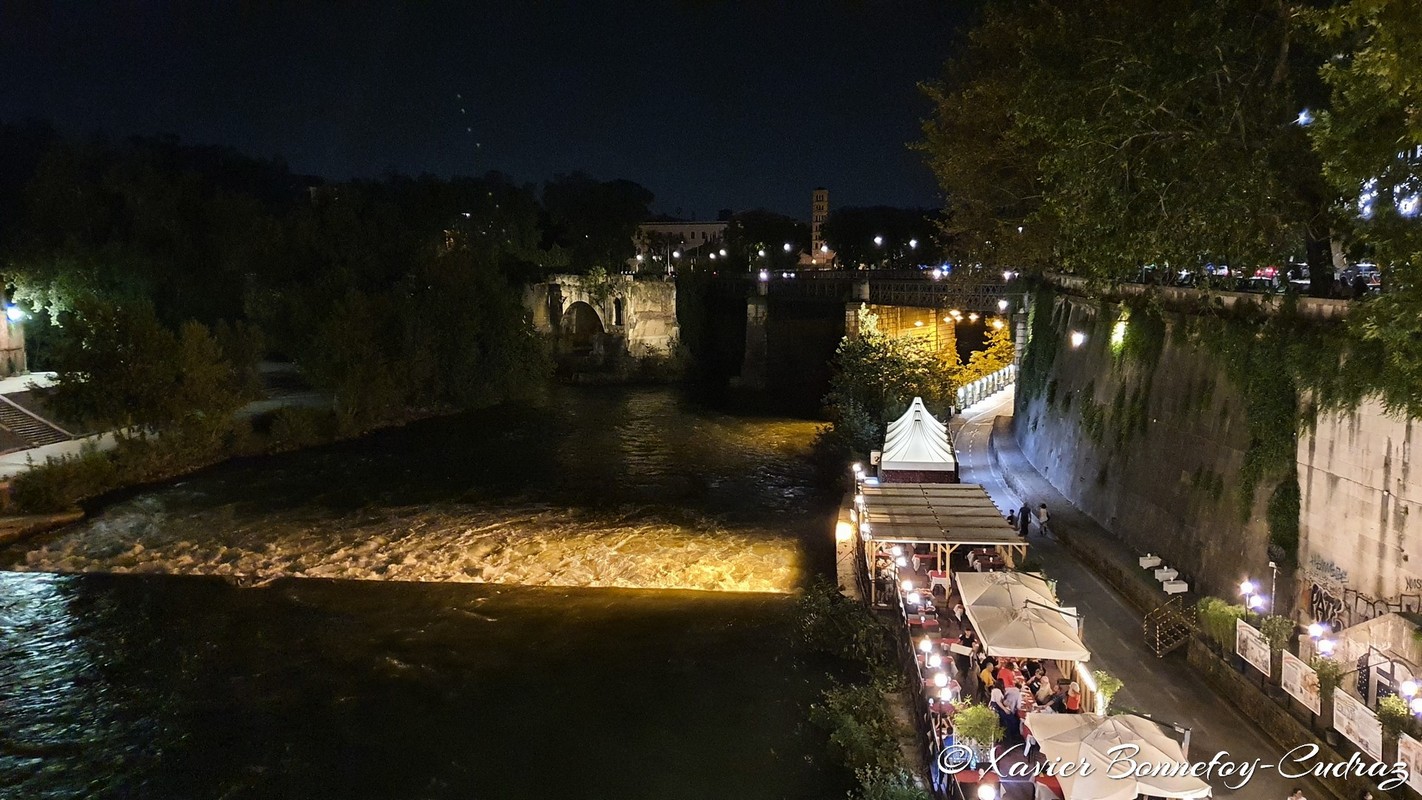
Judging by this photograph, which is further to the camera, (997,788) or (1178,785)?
(997,788)

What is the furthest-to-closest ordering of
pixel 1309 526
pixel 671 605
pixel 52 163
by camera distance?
pixel 52 163 < pixel 671 605 < pixel 1309 526

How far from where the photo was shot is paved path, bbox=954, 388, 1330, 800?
11094 millimetres

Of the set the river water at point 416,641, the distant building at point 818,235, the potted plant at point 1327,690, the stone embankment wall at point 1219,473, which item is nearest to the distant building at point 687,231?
the distant building at point 818,235

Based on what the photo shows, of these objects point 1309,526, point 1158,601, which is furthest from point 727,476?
point 1309,526

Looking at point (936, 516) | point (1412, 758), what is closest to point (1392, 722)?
point (1412, 758)

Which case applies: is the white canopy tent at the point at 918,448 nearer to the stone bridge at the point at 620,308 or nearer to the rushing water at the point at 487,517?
the rushing water at the point at 487,517

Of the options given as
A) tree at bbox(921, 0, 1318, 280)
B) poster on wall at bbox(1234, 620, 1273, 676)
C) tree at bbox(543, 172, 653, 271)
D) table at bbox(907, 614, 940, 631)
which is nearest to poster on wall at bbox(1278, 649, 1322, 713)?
poster on wall at bbox(1234, 620, 1273, 676)

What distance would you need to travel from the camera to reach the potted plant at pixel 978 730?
1093cm

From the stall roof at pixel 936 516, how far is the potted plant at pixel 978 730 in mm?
5353

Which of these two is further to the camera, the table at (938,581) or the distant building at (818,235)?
the distant building at (818,235)

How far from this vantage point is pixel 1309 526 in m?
13.4

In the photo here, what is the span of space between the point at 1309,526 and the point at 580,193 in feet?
290

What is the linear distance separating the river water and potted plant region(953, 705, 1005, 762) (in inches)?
126

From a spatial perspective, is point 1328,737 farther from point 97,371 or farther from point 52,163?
point 52,163
